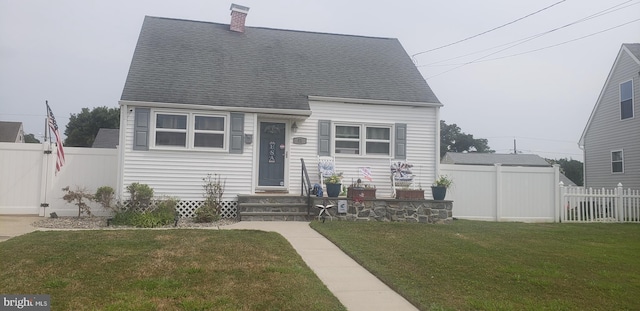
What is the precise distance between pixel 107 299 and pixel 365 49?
42.5 ft

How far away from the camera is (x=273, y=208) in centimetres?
1082

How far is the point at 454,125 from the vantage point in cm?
6919

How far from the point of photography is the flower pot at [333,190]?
11070 millimetres

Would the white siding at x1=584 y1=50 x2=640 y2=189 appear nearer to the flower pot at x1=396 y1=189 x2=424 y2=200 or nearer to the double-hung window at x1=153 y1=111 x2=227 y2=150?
the flower pot at x1=396 y1=189 x2=424 y2=200

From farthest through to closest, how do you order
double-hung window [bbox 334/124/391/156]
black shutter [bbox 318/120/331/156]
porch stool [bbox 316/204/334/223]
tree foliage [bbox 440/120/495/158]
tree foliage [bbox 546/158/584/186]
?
tree foliage [bbox 440/120/495/158], tree foliage [bbox 546/158/584/186], double-hung window [bbox 334/124/391/156], black shutter [bbox 318/120/331/156], porch stool [bbox 316/204/334/223]

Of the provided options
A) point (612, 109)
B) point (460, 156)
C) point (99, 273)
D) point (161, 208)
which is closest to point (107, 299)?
point (99, 273)

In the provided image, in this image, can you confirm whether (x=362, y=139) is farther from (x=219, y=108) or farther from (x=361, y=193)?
(x=219, y=108)

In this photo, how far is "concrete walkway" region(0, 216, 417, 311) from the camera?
4617mm

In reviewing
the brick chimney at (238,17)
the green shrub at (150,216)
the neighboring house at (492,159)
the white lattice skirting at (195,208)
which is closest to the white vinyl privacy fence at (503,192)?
the white lattice skirting at (195,208)

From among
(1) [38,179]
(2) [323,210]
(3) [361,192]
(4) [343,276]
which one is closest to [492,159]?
(3) [361,192]

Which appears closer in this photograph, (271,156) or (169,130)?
(169,130)

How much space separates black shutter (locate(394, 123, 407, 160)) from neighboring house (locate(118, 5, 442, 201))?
0.09 ft

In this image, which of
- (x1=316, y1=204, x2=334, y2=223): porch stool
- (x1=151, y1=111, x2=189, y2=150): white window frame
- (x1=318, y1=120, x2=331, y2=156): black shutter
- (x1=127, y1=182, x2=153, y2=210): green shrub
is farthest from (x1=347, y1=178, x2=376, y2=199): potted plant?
(x1=127, y1=182, x2=153, y2=210): green shrub

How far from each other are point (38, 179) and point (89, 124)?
33429 mm
